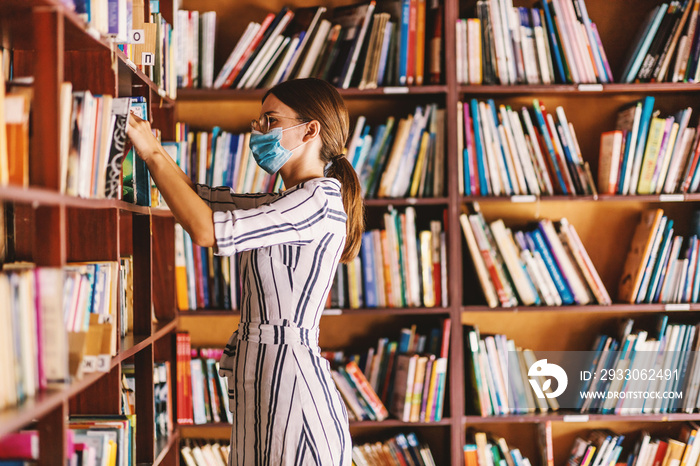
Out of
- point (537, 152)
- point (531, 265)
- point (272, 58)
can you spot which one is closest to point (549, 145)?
point (537, 152)

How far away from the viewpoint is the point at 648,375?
2.37 meters

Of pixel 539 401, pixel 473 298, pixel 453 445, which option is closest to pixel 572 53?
pixel 473 298

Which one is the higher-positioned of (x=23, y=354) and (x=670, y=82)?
(x=670, y=82)

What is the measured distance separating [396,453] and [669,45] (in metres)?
1.83

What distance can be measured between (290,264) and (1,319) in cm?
59

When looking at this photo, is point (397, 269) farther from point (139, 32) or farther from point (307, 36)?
point (139, 32)

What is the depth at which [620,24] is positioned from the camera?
8.54ft

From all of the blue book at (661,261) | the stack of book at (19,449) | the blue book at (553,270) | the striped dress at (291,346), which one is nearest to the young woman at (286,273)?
the striped dress at (291,346)

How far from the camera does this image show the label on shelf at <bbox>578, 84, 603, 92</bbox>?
7.66ft

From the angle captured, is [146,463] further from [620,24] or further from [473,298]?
[620,24]

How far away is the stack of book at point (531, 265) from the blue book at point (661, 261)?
167 millimetres

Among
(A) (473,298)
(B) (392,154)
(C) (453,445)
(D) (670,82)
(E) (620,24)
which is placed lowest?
(C) (453,445)

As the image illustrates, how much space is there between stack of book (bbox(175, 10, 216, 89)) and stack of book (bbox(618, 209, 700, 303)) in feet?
5.69

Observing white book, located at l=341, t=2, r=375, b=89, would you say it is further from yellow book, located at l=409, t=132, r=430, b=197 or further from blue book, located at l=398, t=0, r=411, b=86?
yellow book, located at l=409, t=132, r=430, b=197
